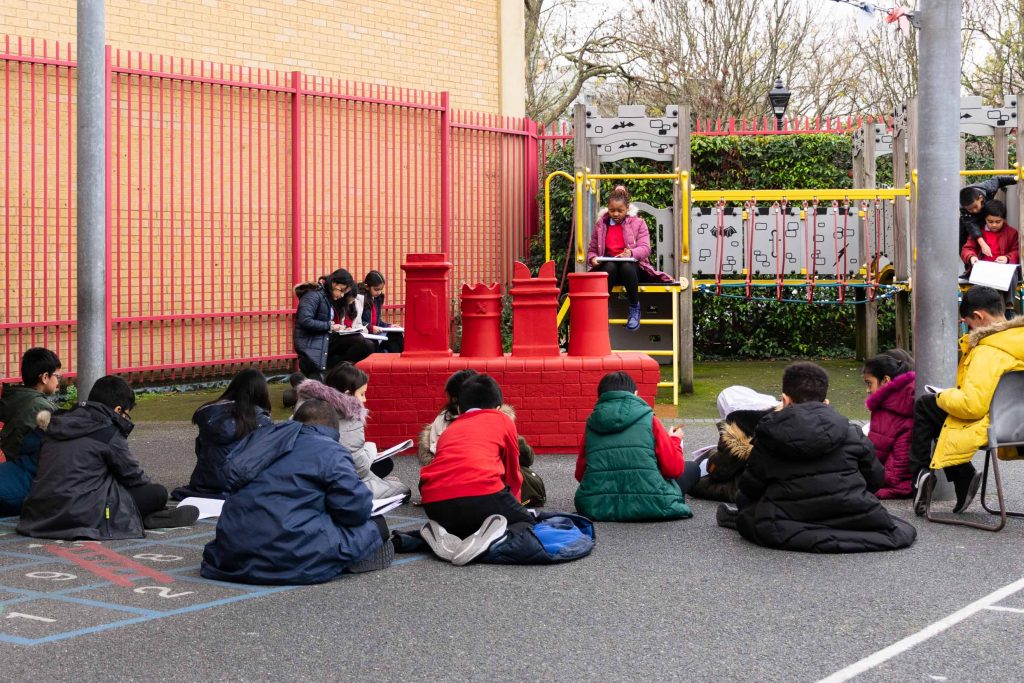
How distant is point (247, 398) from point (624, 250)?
623 cm

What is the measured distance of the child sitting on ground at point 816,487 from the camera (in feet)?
23.0

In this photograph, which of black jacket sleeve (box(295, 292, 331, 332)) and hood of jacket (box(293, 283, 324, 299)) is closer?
black jacket sleeve (box(295, 292, 331, 332))

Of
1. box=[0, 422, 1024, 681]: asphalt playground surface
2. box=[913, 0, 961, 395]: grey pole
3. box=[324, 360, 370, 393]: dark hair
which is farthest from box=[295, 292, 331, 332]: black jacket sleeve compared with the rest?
box=[913, 0, 961, 395]: grey pole

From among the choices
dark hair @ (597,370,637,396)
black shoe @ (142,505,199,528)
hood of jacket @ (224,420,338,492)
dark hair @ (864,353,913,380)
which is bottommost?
black shoe @ (142,505,199,528)

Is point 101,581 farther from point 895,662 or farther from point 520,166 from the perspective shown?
point 520,166

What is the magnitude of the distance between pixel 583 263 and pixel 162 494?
696 cm

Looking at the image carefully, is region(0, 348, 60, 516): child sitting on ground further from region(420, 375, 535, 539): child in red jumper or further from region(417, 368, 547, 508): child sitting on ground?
region(420, 375, 535, 539): child in red jumper

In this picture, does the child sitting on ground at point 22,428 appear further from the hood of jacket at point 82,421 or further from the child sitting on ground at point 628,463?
the child sitting on ground at point 628,463

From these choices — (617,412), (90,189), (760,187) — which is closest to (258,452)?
(617,412)

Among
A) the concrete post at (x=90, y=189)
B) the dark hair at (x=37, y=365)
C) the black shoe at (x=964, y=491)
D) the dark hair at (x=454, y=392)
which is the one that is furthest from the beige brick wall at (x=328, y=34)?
the black shoe at (x=964, y=491)

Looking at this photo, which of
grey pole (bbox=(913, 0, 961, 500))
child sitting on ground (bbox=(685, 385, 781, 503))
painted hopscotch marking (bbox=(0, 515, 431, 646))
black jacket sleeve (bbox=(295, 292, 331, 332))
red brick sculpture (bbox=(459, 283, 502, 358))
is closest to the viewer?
painted hopscotch marking (bbox=(0, 515, 431, 646))

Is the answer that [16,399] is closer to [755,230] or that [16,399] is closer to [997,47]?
[755,230]

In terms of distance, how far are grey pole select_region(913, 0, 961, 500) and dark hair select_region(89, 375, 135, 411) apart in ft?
16.8

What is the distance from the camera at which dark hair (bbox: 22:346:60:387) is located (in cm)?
837
